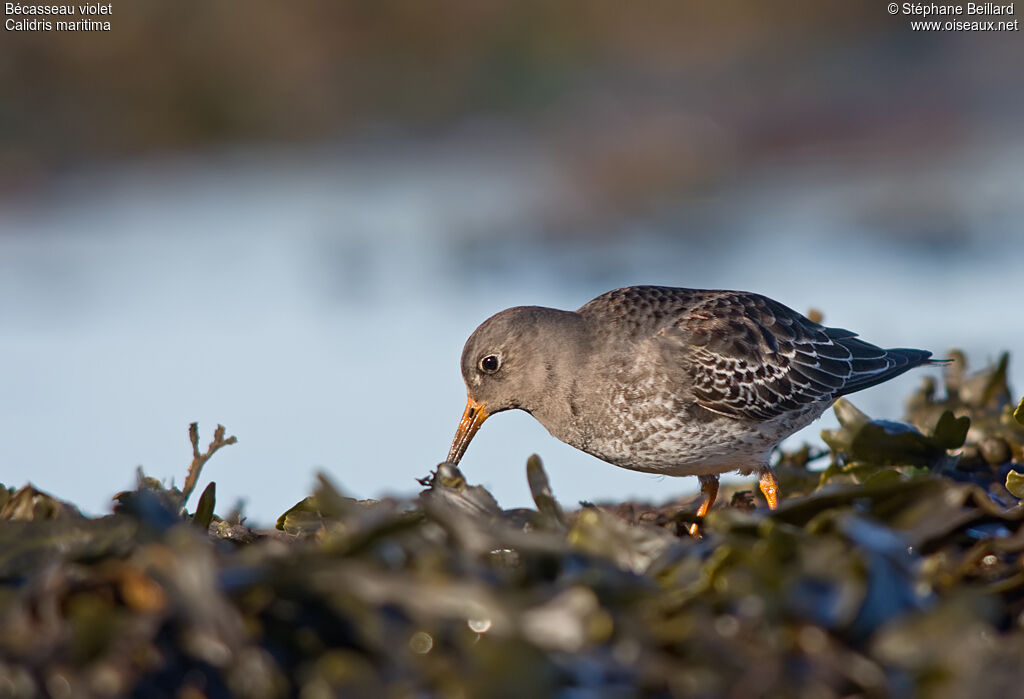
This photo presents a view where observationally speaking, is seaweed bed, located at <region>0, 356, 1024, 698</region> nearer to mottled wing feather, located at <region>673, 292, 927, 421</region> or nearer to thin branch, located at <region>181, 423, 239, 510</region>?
thin branch, located at <region>181, 423, 239, 510</region>

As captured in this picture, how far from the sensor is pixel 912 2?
63.7 ft

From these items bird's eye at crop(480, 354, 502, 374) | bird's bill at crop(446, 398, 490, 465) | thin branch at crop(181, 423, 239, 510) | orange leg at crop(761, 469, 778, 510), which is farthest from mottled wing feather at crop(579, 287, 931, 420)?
thin branch at crop(181, 423, 239, 510)

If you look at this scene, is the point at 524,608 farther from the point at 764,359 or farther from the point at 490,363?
the point at 764,359

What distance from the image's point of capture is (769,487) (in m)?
5.42

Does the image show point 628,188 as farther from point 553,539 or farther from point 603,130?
point 553,539

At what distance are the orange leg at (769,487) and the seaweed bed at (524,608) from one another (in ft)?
6.88

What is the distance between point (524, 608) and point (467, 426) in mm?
3645

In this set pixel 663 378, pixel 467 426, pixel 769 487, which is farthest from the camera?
pixel 467 426

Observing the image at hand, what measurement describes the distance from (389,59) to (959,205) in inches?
304

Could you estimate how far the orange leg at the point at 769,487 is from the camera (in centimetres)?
530

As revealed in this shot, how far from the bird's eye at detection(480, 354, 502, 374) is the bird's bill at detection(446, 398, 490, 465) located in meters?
0.23

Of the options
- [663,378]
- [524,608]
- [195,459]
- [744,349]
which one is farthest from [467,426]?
[524,608]

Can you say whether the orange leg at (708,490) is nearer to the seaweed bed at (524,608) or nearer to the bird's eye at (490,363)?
the bird's eye at (490,363)

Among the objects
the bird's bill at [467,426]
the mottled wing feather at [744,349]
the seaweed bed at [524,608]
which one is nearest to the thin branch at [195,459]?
the seaweed bed at [524,608]
